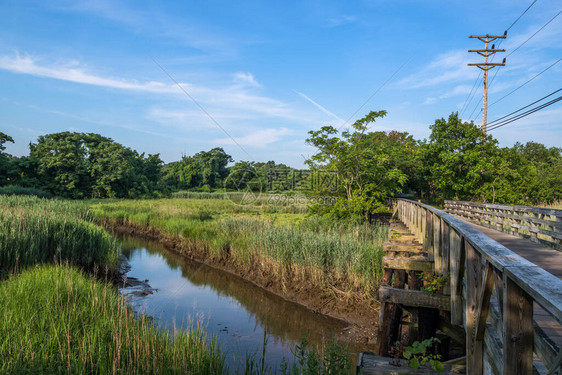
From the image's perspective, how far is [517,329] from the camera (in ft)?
5.86

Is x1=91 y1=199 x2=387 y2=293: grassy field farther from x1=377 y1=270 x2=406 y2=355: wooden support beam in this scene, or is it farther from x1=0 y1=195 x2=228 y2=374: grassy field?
x1=0 y1=195 x2=228 y2=374: grassy field

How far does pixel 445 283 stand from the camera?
5.32 metres

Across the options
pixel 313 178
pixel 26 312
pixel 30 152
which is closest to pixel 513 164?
pixel 313 178

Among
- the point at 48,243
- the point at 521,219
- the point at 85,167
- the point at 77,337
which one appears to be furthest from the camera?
the point at 85,167

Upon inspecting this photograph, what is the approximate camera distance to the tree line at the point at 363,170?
61.9 ft

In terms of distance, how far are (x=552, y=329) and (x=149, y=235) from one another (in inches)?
854

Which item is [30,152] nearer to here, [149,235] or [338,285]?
[149,235]

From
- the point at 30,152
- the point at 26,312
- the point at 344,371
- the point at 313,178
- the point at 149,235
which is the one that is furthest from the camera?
the point at 30,152

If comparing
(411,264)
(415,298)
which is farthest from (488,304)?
(411,264)

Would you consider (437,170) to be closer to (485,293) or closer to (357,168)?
(357,168)

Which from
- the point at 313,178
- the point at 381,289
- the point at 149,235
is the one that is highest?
the point at 313,178

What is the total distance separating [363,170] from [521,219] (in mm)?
8159

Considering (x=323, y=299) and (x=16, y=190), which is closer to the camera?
(x=323, y=299)

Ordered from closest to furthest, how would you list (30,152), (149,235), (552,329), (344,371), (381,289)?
(552,329) → (344,371) → (381,289) → (149,235) → (30,152)
